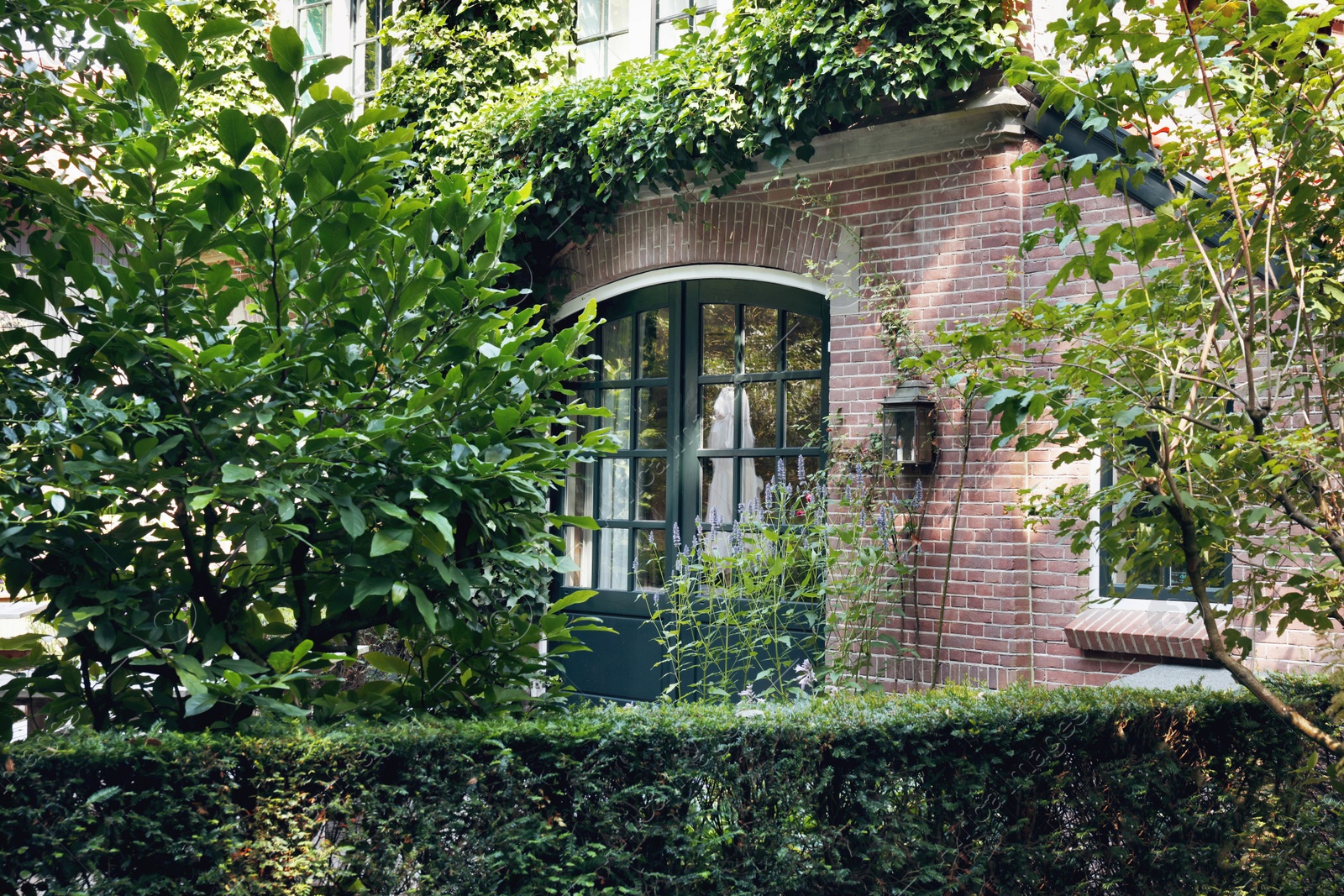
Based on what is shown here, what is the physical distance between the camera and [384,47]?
9.55 metres

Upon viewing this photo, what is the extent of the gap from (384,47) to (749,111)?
4.79 metres

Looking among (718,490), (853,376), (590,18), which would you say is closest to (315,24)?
(590,18)

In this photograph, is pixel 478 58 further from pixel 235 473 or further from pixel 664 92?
pixel 235 473

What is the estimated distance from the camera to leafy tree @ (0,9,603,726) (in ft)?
8.32

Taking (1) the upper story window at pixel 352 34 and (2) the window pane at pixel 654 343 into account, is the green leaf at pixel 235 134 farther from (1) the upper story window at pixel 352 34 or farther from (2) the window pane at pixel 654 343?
(1) the upper story window at pixel 352 34

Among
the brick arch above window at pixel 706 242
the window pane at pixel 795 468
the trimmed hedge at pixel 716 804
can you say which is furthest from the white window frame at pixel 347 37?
the trimmed hedge at pixel 716 804

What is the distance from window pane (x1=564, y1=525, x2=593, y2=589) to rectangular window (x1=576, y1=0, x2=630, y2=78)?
3.66 m

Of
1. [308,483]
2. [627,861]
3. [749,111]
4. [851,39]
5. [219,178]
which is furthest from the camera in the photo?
[749,111]

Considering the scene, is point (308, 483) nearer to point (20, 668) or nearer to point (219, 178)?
point (219, 178)

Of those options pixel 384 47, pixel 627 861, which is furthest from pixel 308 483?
pixel 384 47

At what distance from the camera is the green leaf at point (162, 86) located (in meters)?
2.45

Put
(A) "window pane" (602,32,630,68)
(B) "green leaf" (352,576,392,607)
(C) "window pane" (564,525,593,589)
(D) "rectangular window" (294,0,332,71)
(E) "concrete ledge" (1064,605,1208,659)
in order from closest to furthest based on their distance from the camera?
(B) "green leaf" (352,576,392,607) → (E) "concrete ledge" (1064,605,1208,659) → (A) "window pane" (602,32,630,68) → (C) "window pane" (564,525,593,589) → (D) "rectangular window" (294,0,332,71)

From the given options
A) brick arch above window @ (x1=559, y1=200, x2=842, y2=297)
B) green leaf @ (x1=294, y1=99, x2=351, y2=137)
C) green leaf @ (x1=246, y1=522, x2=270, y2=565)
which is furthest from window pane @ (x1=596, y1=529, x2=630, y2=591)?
green leaf @ (x1=294, y1=99, x2=351, y2=137)

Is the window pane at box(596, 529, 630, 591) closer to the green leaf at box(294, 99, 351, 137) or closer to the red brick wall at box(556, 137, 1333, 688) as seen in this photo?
the red brick wall at box(556, 137, 1333, 688)
